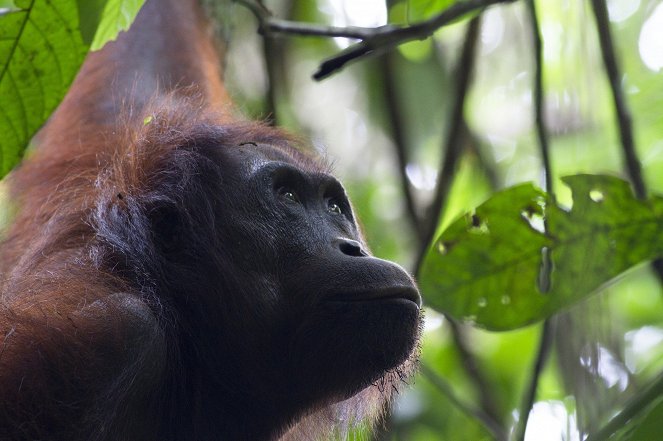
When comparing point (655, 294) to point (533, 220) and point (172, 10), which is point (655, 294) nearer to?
point (533, 220)

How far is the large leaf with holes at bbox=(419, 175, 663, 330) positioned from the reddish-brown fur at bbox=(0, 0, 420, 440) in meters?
0.59

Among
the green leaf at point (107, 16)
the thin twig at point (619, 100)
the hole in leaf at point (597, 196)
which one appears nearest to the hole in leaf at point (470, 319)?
the hole in leaf at point (597, 196)

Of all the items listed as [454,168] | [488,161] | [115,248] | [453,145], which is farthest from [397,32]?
[488,161]

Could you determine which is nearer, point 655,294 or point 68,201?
point 68,201

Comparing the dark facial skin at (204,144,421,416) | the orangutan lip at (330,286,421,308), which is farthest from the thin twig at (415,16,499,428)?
A: the orangutan lip at (330,286,421,308)

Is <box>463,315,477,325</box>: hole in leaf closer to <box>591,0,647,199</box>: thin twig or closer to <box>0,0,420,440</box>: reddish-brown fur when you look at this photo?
<box>0,0,420,440</box>: reddish-brown fur

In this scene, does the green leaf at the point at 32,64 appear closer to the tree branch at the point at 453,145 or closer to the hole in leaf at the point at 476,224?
the hole in leaf at the point at 476,224

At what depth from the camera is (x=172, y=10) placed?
201 inches

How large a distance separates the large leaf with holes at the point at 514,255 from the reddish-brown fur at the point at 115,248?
588 millimetres

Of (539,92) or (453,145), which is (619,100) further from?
(453,145)

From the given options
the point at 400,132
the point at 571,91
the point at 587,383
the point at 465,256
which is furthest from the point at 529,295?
the point at 400,132

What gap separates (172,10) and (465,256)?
2.71 metres

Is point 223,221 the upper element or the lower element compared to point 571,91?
lower

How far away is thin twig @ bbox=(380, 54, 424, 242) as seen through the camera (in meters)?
5.03
